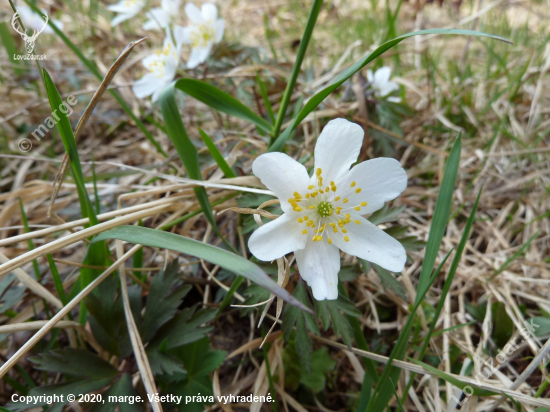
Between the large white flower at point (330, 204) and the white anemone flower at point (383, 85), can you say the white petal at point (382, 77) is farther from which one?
the large white flower at point (330, 204)

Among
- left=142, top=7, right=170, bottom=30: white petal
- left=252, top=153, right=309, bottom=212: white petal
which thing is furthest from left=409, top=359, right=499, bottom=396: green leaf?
left=142, top=7, right=170, bottom=30: white petal

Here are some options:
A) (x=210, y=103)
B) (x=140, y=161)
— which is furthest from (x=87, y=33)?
(x=210, y=103)

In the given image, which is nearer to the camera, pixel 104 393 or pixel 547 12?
pixel 104 393

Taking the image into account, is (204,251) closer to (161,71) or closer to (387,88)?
(161,71)

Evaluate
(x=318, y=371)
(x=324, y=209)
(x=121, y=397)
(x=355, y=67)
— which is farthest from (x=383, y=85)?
(x=121, y=397)

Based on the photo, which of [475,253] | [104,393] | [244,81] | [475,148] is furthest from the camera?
[475,148]

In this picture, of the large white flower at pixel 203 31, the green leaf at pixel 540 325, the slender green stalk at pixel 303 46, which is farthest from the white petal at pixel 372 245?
the large white flower at pixel 203 31

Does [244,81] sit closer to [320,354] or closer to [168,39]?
Answer: [168,39]

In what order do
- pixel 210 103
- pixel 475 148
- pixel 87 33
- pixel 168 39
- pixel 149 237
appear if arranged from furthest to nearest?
1. pixel 87 33
2. pixel 475 148
3. pixel 168 39
4. pixel 210 103
5. pixel 149 237
